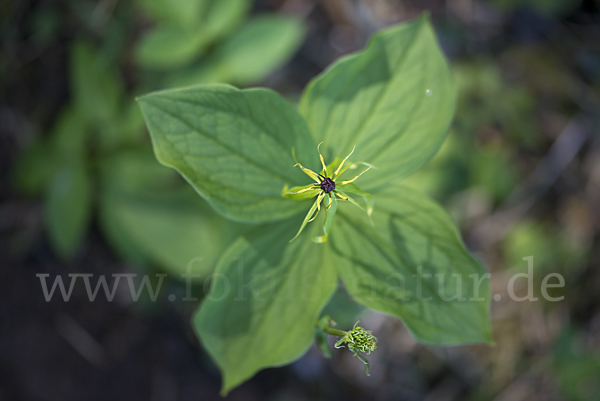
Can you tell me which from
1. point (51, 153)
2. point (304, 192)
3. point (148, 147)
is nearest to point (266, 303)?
point (304, 192)

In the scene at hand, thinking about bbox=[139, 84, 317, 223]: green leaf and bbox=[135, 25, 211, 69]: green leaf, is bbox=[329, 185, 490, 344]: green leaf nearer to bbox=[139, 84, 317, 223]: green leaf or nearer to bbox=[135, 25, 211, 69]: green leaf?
bbox=[139, 84, 317, 223]: green leaf

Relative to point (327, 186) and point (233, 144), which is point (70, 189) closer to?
point (233, 144)

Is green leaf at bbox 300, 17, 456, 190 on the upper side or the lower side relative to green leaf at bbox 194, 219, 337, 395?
upper

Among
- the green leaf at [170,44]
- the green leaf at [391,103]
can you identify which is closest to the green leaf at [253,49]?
the green leaf at [170,44]

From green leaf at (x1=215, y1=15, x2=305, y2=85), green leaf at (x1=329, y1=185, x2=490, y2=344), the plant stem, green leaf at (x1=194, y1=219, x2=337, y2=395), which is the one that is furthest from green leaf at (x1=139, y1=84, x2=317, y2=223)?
green leaf at (x1=215, y1=15, x2=305, y2=85)

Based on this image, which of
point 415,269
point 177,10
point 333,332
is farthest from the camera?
point 177,10

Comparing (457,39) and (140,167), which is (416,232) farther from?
(457,39)
